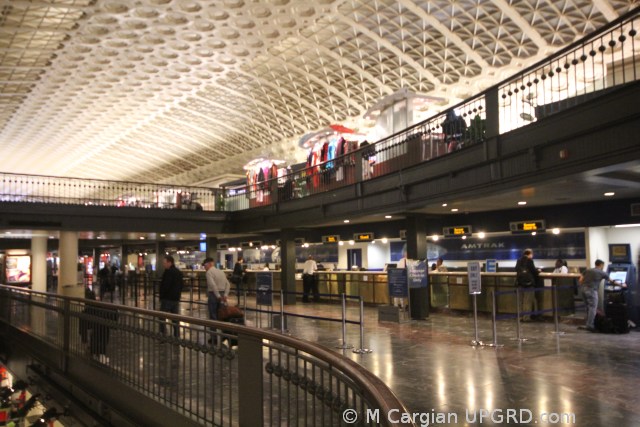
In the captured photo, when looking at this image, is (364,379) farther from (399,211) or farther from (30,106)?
(30,106)

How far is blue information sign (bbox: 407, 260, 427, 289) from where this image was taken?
1442cm

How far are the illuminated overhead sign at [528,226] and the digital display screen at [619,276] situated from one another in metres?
2.53

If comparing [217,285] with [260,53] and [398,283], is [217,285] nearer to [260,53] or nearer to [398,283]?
[398,283]

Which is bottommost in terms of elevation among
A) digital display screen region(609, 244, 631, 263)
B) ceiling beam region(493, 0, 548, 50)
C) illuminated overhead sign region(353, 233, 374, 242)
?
digital display screen region(609, 244, 631, 263)

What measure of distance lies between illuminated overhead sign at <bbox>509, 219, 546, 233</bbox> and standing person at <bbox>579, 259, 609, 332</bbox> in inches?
131

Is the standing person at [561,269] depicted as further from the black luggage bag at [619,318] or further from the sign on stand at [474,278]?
the sign on stand at [474,278]

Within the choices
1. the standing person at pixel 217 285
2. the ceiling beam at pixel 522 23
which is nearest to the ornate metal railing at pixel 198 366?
the standing person at pixel 217 285

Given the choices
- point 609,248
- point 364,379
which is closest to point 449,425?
point 364,379

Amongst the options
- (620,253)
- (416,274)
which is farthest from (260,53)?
(620,253)

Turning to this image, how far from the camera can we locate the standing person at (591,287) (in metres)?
11.8

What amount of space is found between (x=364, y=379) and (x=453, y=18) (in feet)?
96.5

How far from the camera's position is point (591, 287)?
11.9 meters

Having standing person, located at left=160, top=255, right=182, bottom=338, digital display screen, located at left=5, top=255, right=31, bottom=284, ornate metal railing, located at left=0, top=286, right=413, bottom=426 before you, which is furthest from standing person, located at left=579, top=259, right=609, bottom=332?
digital display screen, located at left=5, top=255, right=31, bottom=284

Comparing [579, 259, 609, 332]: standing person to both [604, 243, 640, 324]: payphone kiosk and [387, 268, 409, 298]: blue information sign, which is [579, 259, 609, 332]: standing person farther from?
[387, 268, 409, 298]: blue information sign
